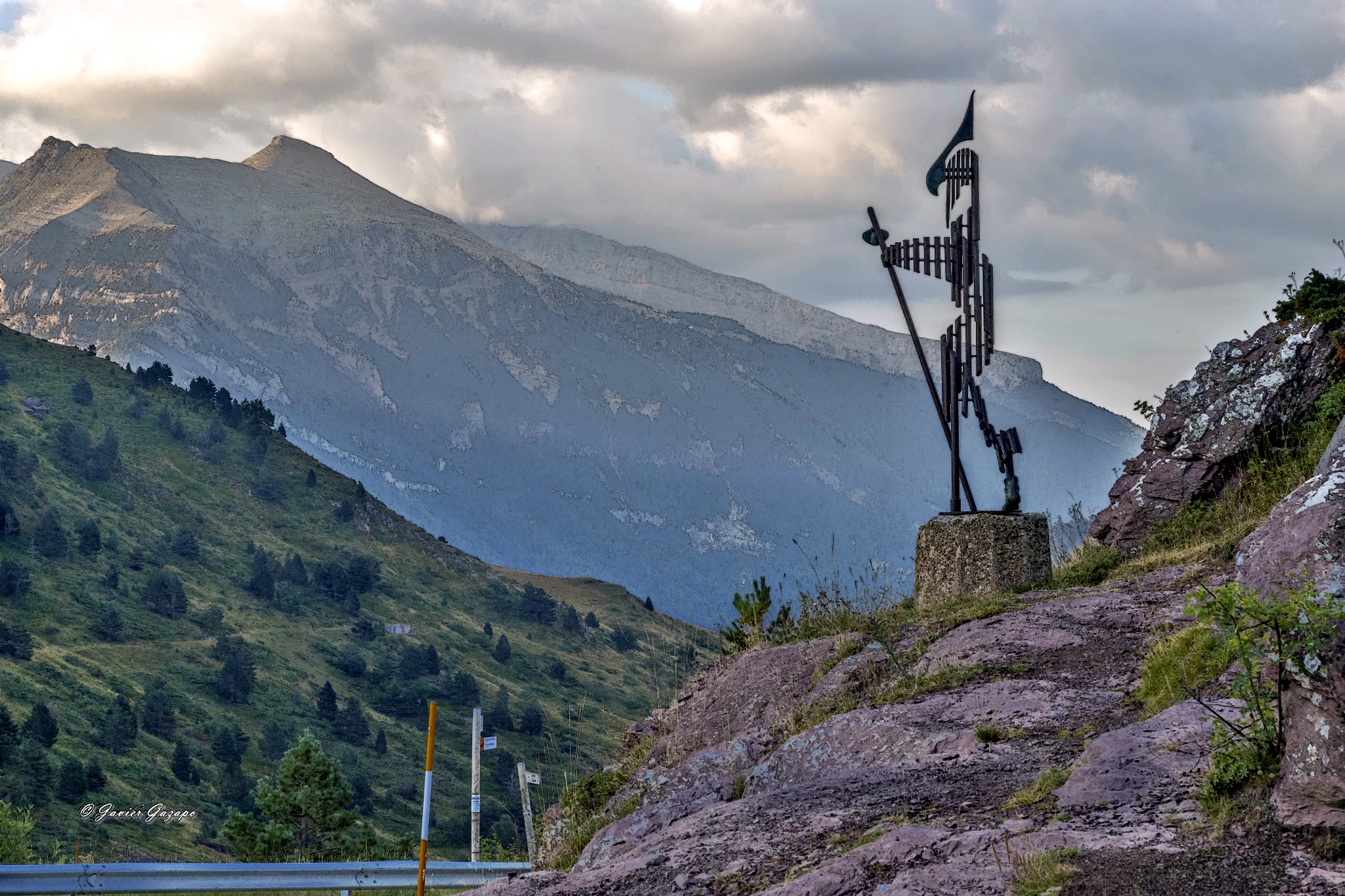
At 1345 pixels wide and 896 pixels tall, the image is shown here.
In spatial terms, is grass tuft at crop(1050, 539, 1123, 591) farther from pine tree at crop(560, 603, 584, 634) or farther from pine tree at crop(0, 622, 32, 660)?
pine tree at crop(560, 603, 584, 634)

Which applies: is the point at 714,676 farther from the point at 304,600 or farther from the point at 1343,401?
the point at 304,600

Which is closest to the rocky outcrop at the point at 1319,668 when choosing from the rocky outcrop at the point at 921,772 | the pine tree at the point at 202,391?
the rocky outcrop at the point at 921,772

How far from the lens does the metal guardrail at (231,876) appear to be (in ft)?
30.3

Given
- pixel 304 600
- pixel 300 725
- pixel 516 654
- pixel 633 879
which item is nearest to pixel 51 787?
pixel 300 725

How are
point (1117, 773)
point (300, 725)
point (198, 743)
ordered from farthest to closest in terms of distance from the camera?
point (300, 725) → point (198, 743) → point (1117, 773)

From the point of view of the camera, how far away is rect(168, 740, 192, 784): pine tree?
71188 millimetres

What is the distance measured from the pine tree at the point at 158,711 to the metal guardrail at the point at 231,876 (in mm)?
72805

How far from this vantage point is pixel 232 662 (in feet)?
297

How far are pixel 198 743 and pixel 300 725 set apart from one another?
8.66 metres

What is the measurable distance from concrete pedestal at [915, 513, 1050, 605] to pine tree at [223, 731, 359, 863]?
101ft

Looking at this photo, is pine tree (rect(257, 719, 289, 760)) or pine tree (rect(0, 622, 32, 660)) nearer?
pine tree (rect(257, 719, 289, 760))

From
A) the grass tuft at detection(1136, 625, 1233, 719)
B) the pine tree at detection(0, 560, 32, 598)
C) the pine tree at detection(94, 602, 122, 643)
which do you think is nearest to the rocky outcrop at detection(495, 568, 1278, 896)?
the grass tuft at detection(1136, 625, 1233, 719)

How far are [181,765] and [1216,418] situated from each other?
2775 inches

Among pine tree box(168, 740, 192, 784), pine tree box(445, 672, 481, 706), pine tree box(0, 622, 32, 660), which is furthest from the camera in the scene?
pine tree box(445, 672, 481, 706)
